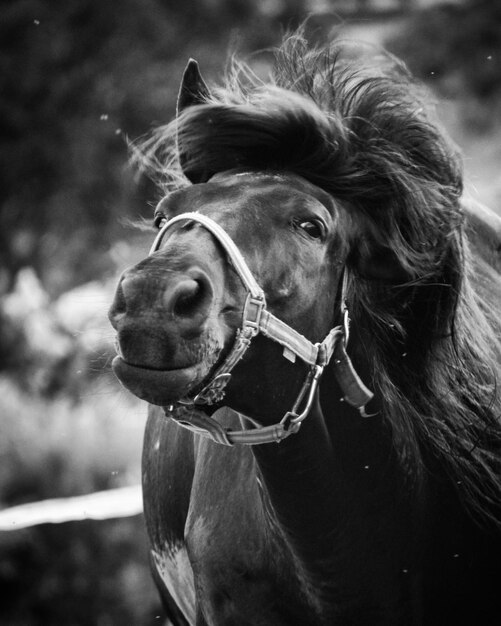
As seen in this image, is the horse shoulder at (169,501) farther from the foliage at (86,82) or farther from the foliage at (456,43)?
the foliage at (456,43)

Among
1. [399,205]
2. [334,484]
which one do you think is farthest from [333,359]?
[399,205]

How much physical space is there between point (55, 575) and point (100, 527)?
0.32 meters

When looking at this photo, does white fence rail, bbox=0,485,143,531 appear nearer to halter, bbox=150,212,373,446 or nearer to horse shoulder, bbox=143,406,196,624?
horse shoulder, bbox=143,406,196,624

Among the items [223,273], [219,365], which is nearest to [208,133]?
[223,273]

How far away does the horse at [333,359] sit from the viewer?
198 cm

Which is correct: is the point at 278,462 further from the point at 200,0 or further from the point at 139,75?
the point at 200,0

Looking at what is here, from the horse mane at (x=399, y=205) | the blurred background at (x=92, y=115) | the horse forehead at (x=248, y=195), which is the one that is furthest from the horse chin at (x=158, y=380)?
the blurred background at (x=92, y=115)

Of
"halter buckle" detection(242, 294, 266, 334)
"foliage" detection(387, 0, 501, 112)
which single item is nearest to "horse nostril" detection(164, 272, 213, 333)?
"halter buckle" detection(242, 294, 266, 334)

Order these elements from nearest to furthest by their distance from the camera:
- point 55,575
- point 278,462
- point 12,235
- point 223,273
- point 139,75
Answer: point 223,273
point 278,462
point 55,575
point 139,75
point 12,235

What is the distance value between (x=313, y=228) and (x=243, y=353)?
0.33m

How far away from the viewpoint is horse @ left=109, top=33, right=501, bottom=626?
1.98 m

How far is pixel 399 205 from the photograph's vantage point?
226 cm

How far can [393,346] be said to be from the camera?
2.33 m

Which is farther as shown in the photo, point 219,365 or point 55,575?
point 55,575
